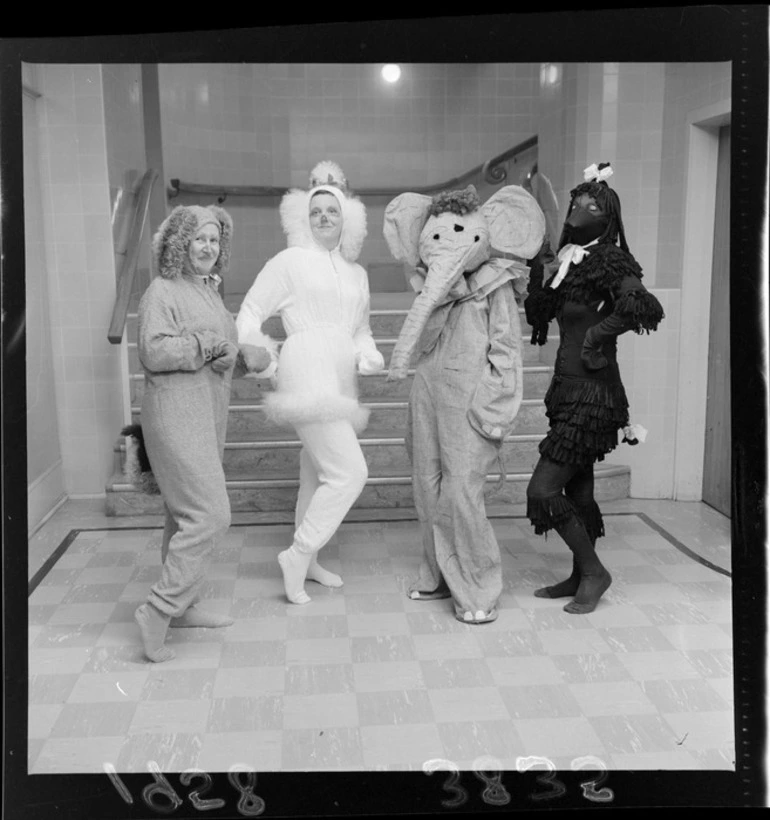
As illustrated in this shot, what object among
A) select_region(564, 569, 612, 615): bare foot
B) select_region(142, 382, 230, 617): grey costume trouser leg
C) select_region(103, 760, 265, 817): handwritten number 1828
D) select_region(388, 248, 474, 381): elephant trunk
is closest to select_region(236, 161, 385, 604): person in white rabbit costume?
select_region(388, 248, 474, 381): elephant trunk

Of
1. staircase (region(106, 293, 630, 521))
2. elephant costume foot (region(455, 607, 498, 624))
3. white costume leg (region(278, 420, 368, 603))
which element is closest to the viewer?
elephant costume foot (region(455, 607, 498, 624))

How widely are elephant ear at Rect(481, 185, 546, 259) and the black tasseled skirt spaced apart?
0.46 m

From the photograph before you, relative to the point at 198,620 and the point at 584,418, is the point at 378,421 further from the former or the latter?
the point at 198,620

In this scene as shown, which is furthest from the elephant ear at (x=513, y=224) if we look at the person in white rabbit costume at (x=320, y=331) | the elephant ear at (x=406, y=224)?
the person in white rabbit costume at (x=320, y=331)

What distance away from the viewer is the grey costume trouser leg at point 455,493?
2.92m

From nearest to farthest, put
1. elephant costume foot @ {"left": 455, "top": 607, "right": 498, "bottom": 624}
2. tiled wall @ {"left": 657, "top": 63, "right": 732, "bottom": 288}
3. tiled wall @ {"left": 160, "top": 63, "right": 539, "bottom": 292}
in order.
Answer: tiled wall @ {"left": 657, "top": 63, "right": 732, "bottom": 288} < elephant costume foot @ {"left": 455, "top": 607, "right": 498, "bottom": 624} < tiled wall @ {"left": 160, "top": 63, "right": 539, "bottom": 292}

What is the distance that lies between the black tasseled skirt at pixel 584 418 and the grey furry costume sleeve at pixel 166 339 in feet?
3.63

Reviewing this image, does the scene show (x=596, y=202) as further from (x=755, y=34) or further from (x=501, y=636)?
(x=501, y=636)

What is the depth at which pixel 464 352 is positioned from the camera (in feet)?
9.58

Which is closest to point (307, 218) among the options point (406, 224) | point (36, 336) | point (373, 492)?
point (406, 224)

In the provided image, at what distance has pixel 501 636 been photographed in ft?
9.24

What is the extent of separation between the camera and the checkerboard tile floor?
222cm

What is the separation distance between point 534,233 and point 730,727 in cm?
150

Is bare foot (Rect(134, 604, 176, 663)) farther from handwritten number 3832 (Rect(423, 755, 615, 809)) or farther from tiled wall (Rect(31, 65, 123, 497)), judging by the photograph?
handwritten number 3832 (Rect(423, 755, 615, 809))
